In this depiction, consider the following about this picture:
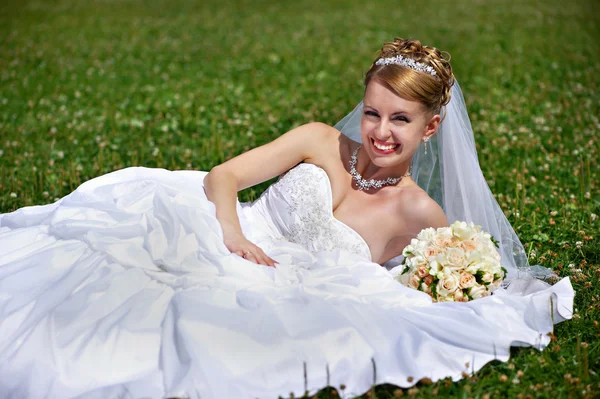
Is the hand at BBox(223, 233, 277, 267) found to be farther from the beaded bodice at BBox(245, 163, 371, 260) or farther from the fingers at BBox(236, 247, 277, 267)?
the beaded bodice at BBox(245, 163, 371, 260)

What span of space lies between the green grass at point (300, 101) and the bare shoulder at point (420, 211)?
1151 mm

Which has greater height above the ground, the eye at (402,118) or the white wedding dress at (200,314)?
the eye at (402,118)

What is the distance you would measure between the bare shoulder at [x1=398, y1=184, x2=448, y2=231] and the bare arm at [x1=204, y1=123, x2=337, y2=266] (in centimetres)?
75

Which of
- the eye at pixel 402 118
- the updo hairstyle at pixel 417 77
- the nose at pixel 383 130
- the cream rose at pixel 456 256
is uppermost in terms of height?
the updo hairstyle at pixel 417 77

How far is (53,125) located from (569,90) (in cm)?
831

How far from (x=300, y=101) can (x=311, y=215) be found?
19.7ft

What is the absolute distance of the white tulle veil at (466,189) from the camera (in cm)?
533

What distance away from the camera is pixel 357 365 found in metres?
3.76

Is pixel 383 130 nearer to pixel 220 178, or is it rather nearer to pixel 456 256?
pixel 456 256

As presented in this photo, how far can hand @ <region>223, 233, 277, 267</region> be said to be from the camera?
4488 millimetres

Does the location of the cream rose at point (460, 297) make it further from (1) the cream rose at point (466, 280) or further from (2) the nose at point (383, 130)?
(2) the nose at point (383, 130)

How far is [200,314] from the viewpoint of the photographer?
12.4 ft

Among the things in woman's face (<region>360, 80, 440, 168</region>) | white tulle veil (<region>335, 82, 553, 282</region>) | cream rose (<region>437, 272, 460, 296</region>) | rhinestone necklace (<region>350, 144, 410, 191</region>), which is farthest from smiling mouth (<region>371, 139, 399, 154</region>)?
cream rose (<region>437, 272, 460, 296</region>)

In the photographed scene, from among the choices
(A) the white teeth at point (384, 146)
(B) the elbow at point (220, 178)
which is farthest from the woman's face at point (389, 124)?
(B) the elbow at point (220, 178)
